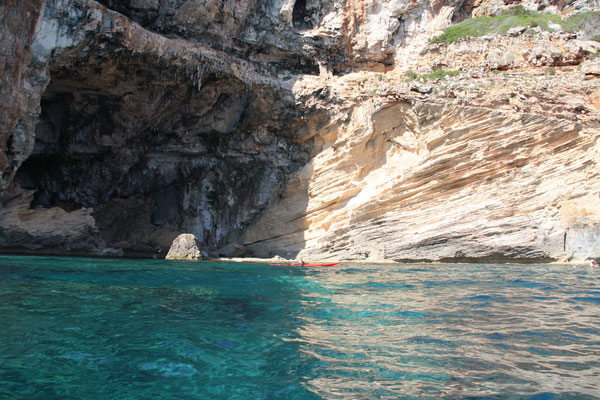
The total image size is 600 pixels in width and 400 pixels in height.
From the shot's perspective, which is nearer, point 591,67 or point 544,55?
point 591,67

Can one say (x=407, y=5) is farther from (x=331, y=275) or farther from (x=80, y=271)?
(x=80, y=271)

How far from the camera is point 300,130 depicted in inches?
840

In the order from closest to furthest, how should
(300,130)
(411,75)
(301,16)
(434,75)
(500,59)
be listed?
(434,75)
(500,59)
(411,75)
(300,130)
(301,16)

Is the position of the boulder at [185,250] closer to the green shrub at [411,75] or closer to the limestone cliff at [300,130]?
the limestone cliff at [300,130]

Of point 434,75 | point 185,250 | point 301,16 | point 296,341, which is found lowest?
point 296,341

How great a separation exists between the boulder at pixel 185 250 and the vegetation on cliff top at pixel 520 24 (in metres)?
15.2

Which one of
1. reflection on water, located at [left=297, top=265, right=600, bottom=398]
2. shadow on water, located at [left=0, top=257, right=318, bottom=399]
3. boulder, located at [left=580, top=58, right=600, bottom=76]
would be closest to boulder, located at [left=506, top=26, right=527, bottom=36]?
boulder, located at [left=580, top=58, right=600, bottom=76]

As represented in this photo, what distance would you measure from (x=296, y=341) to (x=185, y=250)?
13888 mm

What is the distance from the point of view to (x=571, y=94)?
1738 cm

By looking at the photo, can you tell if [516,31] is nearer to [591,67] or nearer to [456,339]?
[591,67]

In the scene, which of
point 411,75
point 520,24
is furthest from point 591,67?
point 411,75

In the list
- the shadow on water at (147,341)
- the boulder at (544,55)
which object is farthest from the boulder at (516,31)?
the shadow on water at (147,341)

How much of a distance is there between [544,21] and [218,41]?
15.8 meters

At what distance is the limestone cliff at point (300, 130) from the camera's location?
51.0 feet
